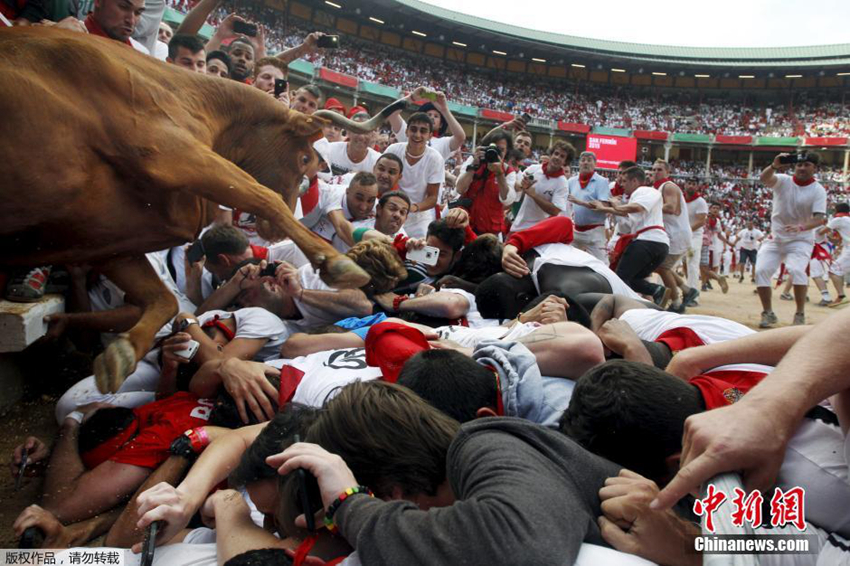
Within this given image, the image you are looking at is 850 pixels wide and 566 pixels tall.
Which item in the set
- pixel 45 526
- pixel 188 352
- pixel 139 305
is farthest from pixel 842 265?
pixel 45 526

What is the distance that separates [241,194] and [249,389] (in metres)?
0.98

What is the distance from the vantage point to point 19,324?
285 cm

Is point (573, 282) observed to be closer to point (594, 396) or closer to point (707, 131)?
point (594, 396)

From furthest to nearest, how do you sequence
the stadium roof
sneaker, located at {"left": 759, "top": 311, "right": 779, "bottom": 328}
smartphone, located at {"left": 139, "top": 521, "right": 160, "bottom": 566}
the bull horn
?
the stadium roof
sneaker, located at {"left": 759, "top": 311, "right": 779, "bottom": 328}
the bull horn
smartphone, located at {"left": 139, "top": 521, "right": 160, "bottom": 566}

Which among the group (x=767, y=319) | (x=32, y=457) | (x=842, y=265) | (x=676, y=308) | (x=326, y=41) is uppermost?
(x=326, y=41)

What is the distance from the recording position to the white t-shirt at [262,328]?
11.3 ft

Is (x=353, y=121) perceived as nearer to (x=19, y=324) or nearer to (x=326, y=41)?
(x=326, y=41)

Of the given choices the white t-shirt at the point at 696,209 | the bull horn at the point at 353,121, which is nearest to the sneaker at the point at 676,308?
the white t-shirt at the point at 696,209

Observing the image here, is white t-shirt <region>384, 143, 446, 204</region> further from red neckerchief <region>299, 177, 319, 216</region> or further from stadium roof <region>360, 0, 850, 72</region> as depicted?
stadium roof <region>360, 0, 850, 72</region>

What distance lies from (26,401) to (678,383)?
13.0 ft

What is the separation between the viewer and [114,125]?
7.79 feet

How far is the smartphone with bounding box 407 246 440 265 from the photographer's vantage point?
4.43 meters

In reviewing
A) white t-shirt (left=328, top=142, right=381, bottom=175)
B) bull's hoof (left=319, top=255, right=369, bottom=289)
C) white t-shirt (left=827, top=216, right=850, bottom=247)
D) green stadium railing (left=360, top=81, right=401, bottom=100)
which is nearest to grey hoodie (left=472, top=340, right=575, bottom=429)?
bull's hoof (left=319, top=255, right=369, bottom=289)

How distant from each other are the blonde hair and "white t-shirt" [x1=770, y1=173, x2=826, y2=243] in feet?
22.1
